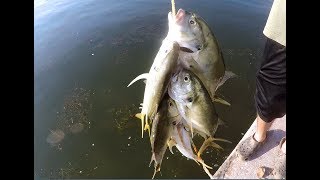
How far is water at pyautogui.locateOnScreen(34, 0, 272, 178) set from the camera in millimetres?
5697

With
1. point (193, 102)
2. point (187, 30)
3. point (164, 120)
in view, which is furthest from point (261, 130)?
point (187, 30)

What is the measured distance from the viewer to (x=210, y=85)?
8.27ft

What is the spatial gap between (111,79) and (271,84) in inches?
179

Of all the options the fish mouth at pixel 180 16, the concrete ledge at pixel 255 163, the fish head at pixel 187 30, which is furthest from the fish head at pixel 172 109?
the concrete ledge at pixel 255 163

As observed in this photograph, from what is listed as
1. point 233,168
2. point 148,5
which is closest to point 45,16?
point 148,5

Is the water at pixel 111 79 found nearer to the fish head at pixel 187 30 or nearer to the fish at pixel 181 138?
the fish at pixel 181 138

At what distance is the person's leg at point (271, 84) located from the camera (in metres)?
3.05

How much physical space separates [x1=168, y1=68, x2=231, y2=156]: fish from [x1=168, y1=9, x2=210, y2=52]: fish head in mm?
184

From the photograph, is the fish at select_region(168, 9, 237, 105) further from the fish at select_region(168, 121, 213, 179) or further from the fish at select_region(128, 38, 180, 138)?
the fish at select_region(168, 121, 213, 179)

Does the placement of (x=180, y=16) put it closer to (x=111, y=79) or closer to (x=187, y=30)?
(x=187, y=30)

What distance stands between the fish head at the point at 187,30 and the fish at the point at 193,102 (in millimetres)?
184

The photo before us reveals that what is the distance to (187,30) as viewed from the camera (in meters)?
2.27

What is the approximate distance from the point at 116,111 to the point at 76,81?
1.37 m
